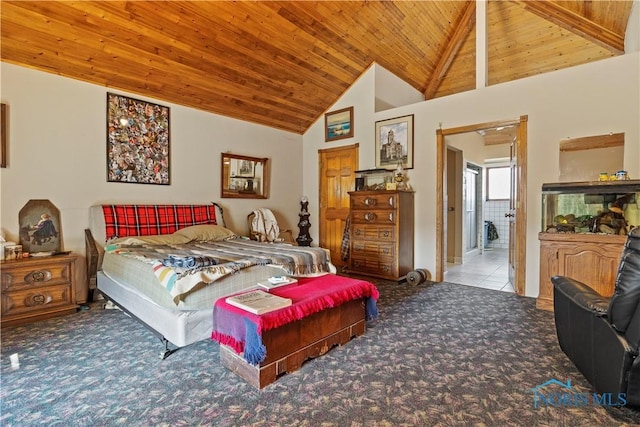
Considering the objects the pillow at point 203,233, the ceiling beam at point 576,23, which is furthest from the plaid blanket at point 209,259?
the ceiling beam at point 576,23

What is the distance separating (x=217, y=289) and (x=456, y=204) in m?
5.30

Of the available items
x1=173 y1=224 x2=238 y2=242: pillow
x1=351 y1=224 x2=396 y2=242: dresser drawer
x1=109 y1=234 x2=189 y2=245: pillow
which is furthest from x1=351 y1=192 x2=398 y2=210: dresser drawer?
x1=109 y1=234 x2=189 y2=245: pillow

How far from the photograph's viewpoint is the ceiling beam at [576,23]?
4.18 m

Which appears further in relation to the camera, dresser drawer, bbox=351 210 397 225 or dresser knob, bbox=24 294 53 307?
dresser drawer, bbox=351 210 397 225

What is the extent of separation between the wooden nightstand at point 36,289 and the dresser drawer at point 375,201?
3.49m

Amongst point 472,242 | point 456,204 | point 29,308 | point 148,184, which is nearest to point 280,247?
point 148,184

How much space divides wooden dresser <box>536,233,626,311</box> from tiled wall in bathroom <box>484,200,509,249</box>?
525 cm

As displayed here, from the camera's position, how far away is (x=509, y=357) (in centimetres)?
232

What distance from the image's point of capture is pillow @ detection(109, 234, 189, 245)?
3518 mm

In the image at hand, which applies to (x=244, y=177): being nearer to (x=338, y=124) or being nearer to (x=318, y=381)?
(x=338, y=124)

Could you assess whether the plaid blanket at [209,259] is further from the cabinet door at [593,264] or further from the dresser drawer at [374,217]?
the cabinet door at [593,264]

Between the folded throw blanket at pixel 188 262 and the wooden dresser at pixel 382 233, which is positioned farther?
the wooden dresser at pixel 382 233

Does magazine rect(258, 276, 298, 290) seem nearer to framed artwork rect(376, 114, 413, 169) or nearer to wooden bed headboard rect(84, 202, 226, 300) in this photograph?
wooden bed headboard rect(84, 202, 226, 300)

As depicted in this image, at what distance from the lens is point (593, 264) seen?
3.13 m
